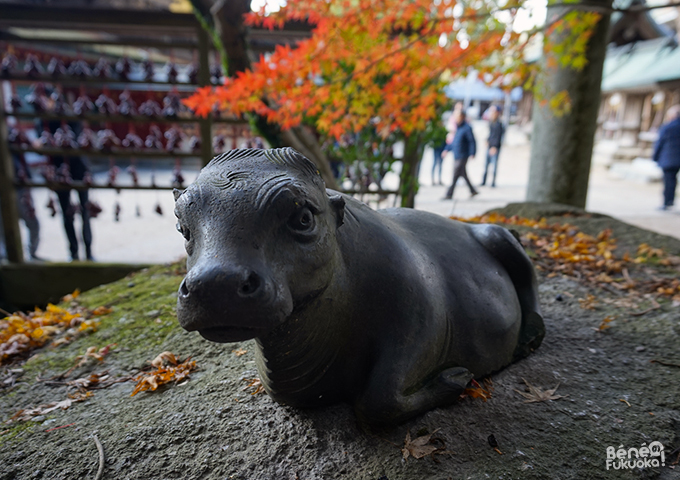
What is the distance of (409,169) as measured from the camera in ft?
20.8

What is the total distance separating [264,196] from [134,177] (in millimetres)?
6046

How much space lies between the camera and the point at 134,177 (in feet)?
22.5

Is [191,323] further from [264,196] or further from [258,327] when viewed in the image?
[264,196]

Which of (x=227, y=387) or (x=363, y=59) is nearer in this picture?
(x=227, y=387)

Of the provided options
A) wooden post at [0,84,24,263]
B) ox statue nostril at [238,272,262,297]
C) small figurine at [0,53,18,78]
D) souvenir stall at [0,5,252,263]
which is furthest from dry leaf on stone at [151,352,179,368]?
small figurine at [0,53,18,78]

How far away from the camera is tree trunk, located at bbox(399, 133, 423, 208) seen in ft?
20.5

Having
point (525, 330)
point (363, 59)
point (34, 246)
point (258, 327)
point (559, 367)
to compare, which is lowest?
point (34, 246)

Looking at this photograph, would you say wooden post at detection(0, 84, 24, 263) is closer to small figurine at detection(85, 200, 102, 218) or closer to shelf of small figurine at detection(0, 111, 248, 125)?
shelf of small figurine at detection(0, 111, 248, 125)

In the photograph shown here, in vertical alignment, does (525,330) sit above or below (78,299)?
above

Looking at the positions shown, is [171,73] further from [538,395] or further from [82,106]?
[538,395]

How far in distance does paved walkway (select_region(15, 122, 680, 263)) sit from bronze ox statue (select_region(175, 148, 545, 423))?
13.8 feet

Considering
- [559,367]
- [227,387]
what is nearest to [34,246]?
[227,387]

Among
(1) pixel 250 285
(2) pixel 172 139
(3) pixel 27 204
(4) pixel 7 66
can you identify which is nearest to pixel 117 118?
(2) pixel 172 139

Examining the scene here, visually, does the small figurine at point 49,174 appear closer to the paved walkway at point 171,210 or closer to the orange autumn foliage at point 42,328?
the paved walkway at point 171,210
